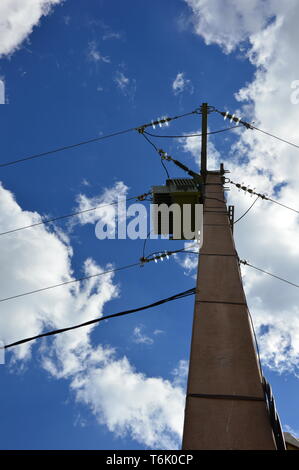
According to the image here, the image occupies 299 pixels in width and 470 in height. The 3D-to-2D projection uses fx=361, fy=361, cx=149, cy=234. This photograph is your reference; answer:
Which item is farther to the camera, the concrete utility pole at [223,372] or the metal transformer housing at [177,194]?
the metal transformer housing at [177,194]

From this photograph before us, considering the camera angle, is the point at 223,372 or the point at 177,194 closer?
the point at 223,372

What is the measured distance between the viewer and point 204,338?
5051 mm

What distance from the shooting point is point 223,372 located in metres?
4.58

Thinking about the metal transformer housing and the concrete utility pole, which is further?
the metal transformer housing

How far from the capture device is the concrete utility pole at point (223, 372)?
3.91m

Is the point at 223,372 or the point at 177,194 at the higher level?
the point at 177,194

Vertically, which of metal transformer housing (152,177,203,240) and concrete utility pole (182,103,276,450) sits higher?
metal transformer housing (152,177,203,240)

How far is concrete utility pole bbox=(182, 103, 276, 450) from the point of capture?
3.91 m

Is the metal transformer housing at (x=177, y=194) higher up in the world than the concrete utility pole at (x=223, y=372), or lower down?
higher up
